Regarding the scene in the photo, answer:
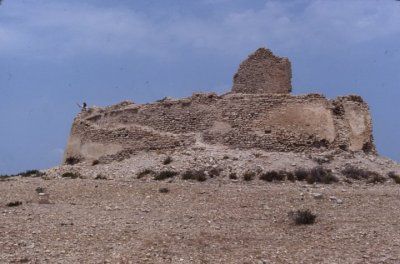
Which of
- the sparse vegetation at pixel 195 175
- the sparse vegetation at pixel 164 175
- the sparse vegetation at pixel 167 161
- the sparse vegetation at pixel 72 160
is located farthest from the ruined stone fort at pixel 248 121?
the sparse vegetation at pixel 195 175

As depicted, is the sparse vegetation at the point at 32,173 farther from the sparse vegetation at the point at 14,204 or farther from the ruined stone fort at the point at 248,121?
the sparse vegetation at the point at 14,204

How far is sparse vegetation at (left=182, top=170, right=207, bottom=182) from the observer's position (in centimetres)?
1873

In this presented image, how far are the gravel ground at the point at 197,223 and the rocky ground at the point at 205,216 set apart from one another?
2 cm

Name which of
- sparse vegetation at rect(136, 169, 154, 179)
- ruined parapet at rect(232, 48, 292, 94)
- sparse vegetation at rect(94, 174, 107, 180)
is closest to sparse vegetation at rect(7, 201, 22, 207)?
sparse vegetation at rect(94, 174, 107, 180)

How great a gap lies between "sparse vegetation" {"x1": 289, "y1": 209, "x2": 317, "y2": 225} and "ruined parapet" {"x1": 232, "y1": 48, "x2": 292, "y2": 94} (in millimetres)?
11553

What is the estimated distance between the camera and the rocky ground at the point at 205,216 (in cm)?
1063

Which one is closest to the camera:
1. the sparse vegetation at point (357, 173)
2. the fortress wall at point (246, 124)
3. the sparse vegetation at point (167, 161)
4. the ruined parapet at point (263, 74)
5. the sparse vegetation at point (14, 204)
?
the sparse vegetation at point (14, 204)

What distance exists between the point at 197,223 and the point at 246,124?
9.57 metres

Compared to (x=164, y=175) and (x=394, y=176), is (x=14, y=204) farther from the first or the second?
(x=394, y=176)

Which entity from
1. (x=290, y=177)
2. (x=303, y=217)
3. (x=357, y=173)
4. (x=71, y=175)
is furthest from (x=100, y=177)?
(x=303, y=217)

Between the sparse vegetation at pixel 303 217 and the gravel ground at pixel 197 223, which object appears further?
the sparse vegetation at pixel 303 217

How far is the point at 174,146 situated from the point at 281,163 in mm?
4665

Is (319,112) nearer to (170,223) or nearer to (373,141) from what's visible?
(373,141)

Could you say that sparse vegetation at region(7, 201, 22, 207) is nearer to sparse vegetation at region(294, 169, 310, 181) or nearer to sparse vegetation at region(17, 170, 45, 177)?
sparse vegetation at region(17, 170, 45, 177)
